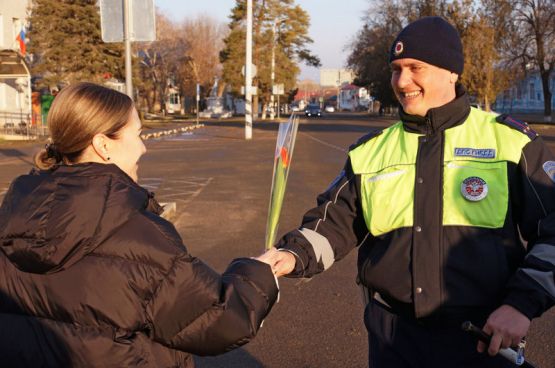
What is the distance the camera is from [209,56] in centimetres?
8200

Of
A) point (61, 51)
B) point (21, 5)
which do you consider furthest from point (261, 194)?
point (21, 5)

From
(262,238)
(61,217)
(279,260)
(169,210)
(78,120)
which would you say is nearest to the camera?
(61,217)

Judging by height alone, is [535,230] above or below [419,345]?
above

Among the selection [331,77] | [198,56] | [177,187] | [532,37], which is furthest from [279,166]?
[331,77]

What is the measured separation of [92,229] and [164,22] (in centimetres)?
7585

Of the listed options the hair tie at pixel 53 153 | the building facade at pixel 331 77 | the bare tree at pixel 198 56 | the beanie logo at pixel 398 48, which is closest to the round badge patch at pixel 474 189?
the beanie logo at pixel 398 48

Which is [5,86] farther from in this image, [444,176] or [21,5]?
[444,176]

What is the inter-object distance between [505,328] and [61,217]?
1.51 m

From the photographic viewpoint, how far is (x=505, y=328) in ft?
7.73

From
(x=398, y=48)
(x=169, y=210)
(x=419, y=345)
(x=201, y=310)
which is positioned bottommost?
(x=169, y=210)

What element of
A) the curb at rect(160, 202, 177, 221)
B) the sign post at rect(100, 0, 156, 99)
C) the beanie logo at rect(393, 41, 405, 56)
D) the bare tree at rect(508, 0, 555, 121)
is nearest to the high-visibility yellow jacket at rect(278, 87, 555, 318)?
the beanie logo at rect(393, 41, 405, 56)

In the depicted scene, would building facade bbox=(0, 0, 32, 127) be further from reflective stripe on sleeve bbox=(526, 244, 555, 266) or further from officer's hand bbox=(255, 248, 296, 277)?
reflective stripe on sleeve bbox=(526, 244, 555, 266)

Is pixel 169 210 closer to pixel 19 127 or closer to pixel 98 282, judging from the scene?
pixel 98 282

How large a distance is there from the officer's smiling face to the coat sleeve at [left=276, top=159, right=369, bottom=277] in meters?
0.39
